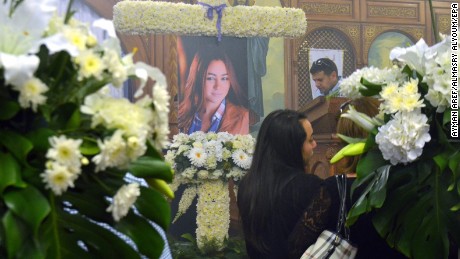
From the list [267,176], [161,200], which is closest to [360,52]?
[267,176]

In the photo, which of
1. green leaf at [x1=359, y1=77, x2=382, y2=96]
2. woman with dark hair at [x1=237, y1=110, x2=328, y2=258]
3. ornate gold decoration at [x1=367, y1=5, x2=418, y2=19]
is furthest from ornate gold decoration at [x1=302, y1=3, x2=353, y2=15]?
green leaf at [x1=359, y1=77, x2=382, y2=96]

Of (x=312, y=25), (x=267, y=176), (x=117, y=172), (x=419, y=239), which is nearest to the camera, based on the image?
(x=117, y=172)

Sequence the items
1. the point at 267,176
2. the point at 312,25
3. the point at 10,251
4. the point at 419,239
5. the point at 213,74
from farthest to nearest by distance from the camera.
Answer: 1. the point at 312,25
2. the point at 213,74
3. the point at 267,176
4. the point at 419,239
5. the point at 10,251

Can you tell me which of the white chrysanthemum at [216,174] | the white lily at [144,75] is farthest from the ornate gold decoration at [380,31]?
the white lily at [144,75]

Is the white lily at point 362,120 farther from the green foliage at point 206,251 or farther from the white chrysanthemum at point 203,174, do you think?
the green foliage at point 206,251

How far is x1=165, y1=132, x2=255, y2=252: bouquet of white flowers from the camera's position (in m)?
4.71

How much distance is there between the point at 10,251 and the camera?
102cm

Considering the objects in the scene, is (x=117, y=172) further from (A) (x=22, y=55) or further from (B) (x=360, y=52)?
(B) (x=360, y=52)

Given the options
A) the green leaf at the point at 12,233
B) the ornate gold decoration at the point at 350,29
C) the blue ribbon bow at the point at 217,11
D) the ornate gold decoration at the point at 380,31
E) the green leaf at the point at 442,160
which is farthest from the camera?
the ornate gold decoration at the point at 380,31

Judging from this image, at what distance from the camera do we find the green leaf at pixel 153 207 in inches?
47.2

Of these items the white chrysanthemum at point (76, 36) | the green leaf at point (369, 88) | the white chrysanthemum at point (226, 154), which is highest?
the white chrysanthemum at point (76, 36)

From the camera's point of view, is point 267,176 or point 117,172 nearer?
point 117,172

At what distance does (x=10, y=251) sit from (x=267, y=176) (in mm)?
1812

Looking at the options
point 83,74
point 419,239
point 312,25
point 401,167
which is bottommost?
point 419,239
